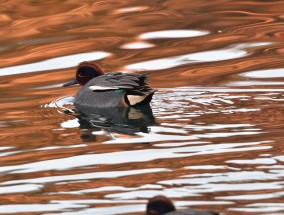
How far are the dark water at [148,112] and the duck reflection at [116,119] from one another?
23 millimetres

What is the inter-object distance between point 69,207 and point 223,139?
2.53 metres

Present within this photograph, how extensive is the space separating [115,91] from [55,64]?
107 inches

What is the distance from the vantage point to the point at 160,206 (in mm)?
7824

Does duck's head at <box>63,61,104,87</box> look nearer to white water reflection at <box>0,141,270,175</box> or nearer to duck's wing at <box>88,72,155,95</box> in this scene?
duck's wing at <box>88,72,155,95</box>

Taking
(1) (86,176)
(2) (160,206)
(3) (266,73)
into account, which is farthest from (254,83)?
(2) (160,206)

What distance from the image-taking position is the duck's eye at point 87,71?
14.3 meters

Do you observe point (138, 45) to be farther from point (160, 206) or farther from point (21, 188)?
point (160, 206)

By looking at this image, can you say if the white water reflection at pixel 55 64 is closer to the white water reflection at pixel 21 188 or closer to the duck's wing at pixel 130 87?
the duck's wing at pixel 130 87

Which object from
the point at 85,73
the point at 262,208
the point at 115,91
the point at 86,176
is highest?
the point at 85,73

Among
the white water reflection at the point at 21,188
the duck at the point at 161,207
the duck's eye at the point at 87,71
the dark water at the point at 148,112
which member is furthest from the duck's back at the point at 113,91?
the duck at the point at 161,207

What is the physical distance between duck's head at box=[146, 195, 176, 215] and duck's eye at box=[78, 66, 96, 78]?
653 centimetres

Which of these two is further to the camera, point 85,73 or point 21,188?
point 85,73

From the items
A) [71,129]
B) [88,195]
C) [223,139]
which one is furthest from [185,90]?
[88,195]

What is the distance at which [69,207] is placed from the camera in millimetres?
8695
